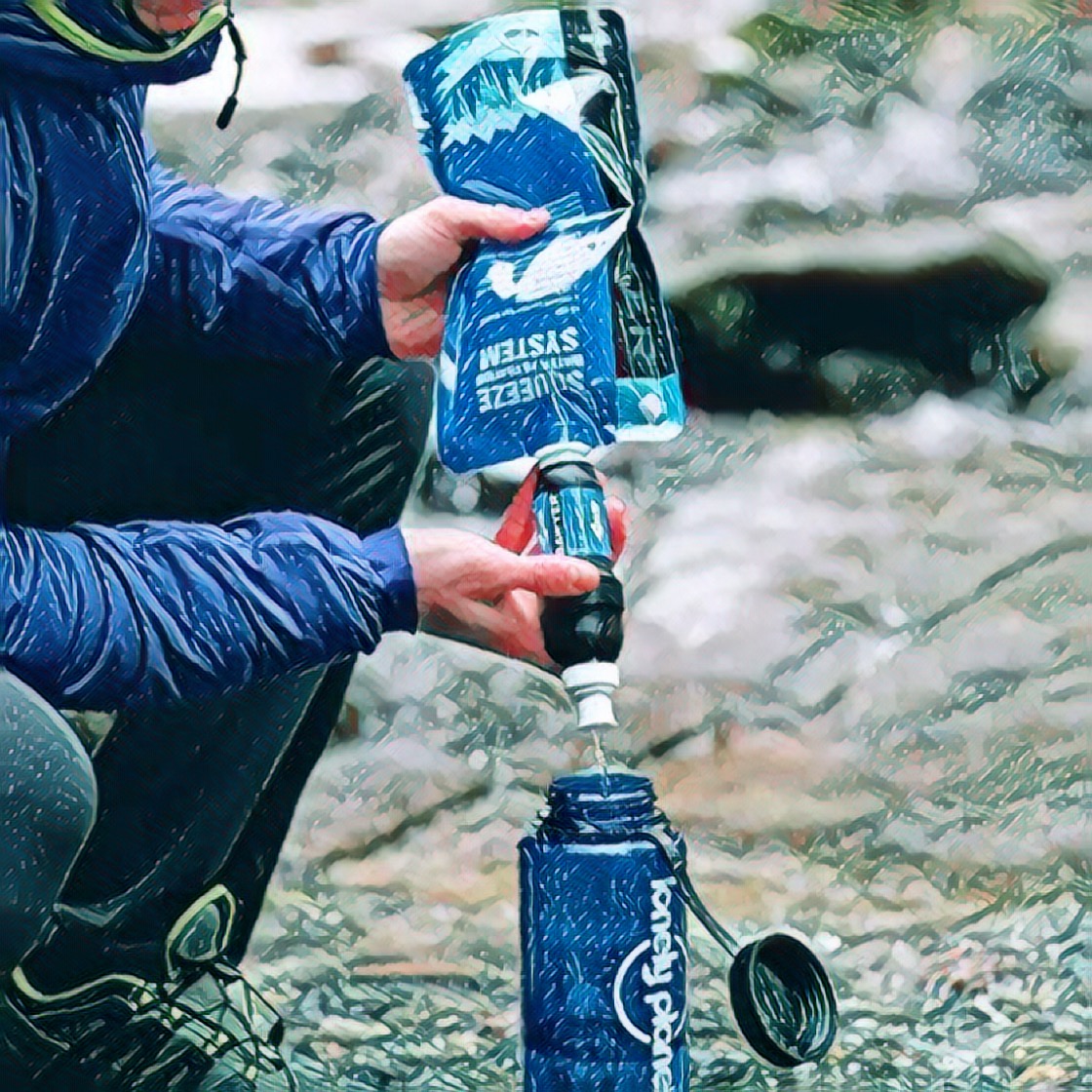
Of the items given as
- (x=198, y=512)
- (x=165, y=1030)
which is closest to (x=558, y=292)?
A: (x=198, y=512)

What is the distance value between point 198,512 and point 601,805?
0.51m

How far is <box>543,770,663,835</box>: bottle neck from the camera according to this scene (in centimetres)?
148

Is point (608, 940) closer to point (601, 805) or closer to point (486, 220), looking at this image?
point (601, 805)

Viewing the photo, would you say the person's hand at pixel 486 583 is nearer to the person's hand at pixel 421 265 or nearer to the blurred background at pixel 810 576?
the blurred background at pixel 810 576

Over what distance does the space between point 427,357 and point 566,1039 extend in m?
0.68

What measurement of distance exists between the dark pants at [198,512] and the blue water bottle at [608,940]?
0.35 m

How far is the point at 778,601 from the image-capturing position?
1.78 metres

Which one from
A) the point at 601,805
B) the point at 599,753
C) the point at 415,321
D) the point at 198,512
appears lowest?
the point at 599,753

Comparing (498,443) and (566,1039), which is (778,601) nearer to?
(498,443)

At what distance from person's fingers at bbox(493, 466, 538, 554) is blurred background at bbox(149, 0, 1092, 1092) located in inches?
2.5

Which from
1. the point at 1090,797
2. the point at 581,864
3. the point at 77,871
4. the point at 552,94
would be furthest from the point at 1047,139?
the point at 77,871

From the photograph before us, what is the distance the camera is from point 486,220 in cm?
164

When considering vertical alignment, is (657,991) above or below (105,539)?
below

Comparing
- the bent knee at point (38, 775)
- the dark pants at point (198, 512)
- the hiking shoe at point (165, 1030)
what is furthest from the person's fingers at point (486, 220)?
the hiking shoe at point (165, 1030)
